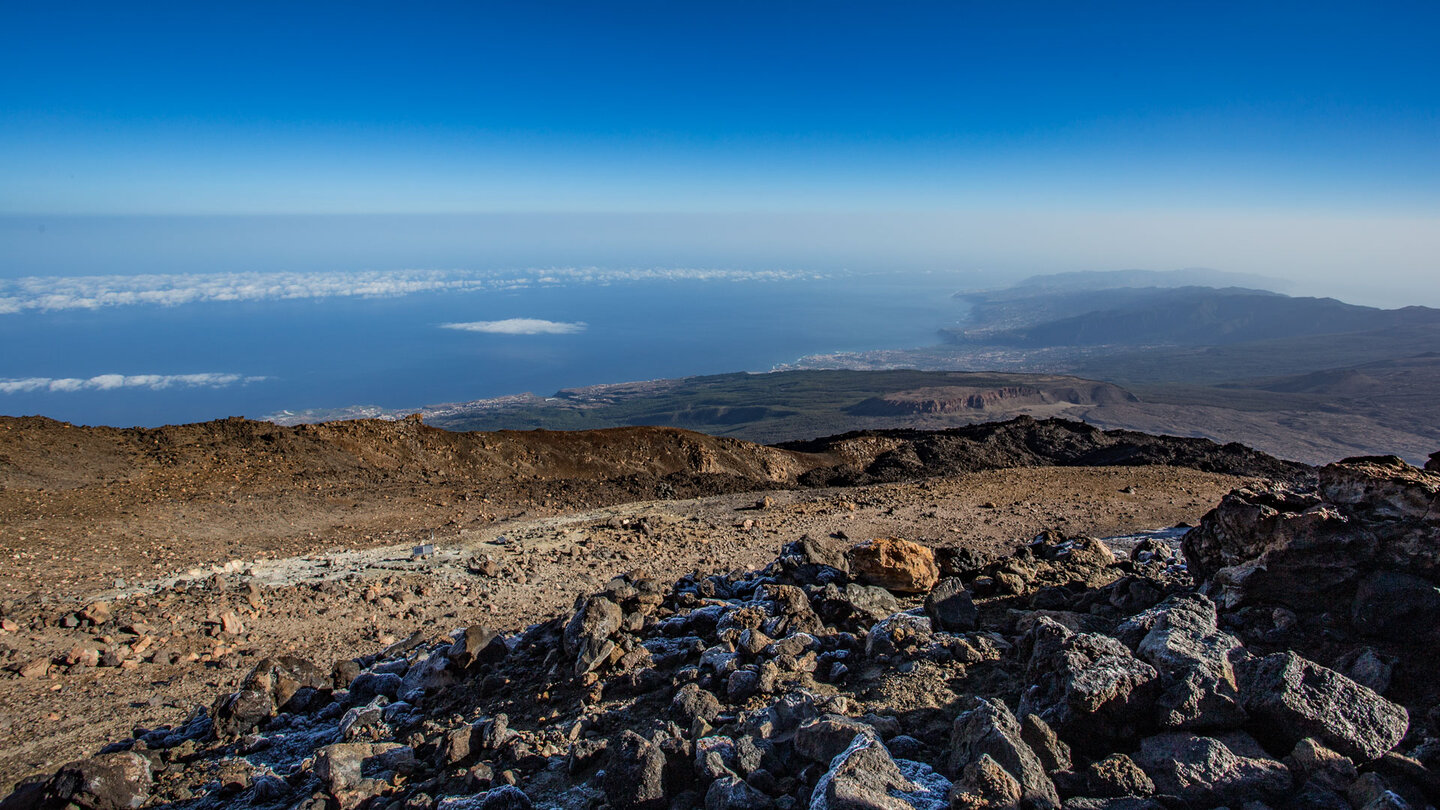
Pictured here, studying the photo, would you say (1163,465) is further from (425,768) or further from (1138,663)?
(425,768)

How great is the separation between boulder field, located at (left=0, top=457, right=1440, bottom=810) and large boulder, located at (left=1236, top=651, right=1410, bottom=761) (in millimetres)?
12

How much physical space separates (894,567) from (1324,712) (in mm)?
4274

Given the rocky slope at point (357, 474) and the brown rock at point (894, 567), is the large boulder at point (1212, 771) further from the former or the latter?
the rocky slope at point (357, 474)

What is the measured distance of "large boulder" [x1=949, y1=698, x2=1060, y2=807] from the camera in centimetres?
339

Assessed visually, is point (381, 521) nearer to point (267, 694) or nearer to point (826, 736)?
point (267, 694)

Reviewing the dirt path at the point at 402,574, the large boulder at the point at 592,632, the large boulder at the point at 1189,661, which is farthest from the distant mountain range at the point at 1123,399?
the large boulder at the point at 1189,661

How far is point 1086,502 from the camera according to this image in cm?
1436

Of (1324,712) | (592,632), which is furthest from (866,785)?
(592,632)

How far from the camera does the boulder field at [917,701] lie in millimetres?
3551

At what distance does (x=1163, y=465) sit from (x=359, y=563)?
18.5 metres

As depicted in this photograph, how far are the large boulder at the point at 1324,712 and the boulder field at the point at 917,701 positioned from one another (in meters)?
0.01

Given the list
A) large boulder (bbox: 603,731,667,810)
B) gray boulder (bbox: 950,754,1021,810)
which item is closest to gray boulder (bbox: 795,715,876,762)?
gray boulder (bbox: 950,754,1021,810)

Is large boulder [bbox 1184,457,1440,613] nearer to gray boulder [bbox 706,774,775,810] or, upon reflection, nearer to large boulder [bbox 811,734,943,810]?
large boulder [bbox 811,734,943,810]

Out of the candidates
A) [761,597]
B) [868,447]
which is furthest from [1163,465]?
[761,597]
